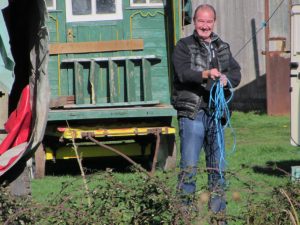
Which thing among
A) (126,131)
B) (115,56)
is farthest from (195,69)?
(115,56)

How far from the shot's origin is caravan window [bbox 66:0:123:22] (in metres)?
12.7

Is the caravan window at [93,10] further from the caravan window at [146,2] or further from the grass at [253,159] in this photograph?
the grass at [253,159]

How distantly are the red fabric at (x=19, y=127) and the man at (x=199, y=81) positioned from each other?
4.76 feet

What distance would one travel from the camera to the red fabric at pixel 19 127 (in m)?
6.67

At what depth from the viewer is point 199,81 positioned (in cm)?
760

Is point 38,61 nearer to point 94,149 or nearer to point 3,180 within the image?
point 3,180

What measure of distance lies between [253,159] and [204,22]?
5.67m

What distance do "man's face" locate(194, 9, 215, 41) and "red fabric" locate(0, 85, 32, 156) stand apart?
67.5 inches

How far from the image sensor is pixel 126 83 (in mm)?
12602

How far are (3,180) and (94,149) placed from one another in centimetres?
564

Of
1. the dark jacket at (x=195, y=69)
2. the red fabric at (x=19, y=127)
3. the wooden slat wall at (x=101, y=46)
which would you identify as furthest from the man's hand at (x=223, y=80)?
the wooden slat wall at (x=101, y=46)

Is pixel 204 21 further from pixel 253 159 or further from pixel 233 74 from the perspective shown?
pixel 253 159

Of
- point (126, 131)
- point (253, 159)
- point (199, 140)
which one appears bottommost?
point (253, 159)

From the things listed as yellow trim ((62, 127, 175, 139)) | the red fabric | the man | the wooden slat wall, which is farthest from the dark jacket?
the wooden slat wall
